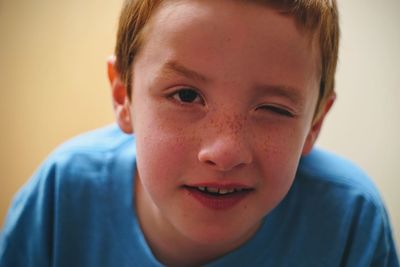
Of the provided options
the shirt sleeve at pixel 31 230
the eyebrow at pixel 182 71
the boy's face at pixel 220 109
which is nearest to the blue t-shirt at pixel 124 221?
the shirt sleeve at pixel 31 230

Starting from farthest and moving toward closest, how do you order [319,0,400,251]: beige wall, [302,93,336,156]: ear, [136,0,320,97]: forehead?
[319,0,400,251]: beige wall, [302,93,336,156]: ear, [136,0,320,97]: forehead

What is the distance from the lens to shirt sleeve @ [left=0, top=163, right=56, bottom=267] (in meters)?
0.70

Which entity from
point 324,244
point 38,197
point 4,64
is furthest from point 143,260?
point 4,64

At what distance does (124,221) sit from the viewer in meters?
0.71

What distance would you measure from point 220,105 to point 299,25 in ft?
0.49

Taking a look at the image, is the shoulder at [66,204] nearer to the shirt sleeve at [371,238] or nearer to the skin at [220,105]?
the skin at [220,105]

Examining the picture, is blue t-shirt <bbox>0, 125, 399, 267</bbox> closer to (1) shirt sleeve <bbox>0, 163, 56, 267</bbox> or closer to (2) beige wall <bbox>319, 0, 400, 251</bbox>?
(1) shirt sleeve <bbox>0, 163, 56, 267</bbox>

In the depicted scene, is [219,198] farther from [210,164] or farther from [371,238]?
[371,238]

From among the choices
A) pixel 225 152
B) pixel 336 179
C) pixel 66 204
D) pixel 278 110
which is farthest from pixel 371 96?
pixel 66 204

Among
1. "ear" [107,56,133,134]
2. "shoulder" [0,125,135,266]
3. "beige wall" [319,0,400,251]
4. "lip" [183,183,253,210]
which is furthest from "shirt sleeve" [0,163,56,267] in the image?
"beige wall" [319,0,400,251]

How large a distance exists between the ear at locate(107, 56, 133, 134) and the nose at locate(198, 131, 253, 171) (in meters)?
0.21

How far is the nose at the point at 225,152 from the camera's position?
1.60ft

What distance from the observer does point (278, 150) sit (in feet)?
1.75

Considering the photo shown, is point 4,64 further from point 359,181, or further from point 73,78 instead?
point 359,181
